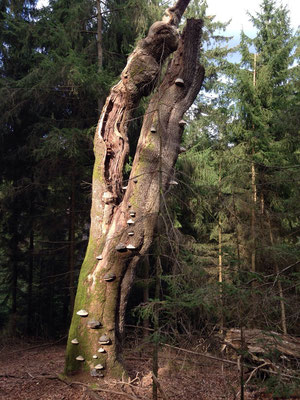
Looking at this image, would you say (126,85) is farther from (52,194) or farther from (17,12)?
(17,12)

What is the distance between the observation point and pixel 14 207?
38.5ft

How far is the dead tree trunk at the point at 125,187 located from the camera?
473 cm

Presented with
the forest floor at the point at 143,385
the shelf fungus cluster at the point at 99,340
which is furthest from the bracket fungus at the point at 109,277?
the forest floor at the point at 143,385

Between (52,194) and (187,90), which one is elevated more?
(187,90)

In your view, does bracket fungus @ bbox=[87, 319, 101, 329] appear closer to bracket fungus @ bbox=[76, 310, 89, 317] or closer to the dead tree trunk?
the dead tree trunk

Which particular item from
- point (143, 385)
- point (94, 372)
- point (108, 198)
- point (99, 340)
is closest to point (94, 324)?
point (99, 340)

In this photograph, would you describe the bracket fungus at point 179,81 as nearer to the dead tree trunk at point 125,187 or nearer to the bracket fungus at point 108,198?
the dead tree trunk at point 125,187

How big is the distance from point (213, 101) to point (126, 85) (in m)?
11.6

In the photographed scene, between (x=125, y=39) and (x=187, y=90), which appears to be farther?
(x=125, y=39)

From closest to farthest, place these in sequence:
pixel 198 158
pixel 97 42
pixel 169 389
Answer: pixel 169 389
pixel 97 42
pixel 198 158

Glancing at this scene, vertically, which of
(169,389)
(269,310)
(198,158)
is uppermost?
(198,158)

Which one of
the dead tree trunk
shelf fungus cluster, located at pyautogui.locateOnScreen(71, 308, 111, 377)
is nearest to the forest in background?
the dead tree trunk

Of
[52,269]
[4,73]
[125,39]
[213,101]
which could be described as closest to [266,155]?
[125,39]

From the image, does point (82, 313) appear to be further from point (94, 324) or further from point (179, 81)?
point (179, 81)
